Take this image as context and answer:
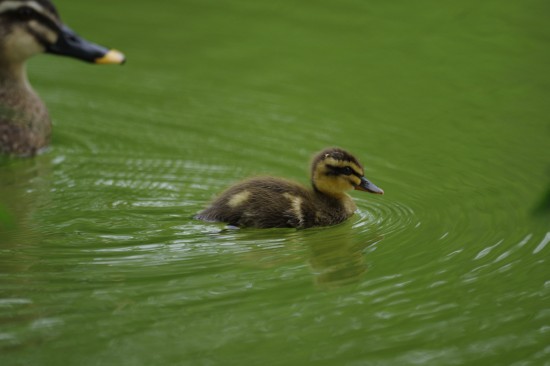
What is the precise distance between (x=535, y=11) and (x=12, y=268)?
5.63 m

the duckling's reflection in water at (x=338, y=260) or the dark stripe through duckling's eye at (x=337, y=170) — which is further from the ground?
the dark stripe through duckling's eye at (x=337, y=170)

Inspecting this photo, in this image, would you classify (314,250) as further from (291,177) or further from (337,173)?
(291,177)

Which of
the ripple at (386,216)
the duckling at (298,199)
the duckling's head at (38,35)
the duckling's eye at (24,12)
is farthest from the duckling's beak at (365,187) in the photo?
the duckling's eye at (24,12)

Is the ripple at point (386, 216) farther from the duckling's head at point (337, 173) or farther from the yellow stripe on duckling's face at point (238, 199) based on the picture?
the yellow stripe on duckling's face at point (238, 199)

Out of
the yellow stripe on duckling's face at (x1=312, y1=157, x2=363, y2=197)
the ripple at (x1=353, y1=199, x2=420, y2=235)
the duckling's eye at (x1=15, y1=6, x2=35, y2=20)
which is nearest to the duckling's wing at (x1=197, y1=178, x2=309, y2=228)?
the yellow stripe on duckling's face at (x1=312, y1=157, x2=363, y2=197)

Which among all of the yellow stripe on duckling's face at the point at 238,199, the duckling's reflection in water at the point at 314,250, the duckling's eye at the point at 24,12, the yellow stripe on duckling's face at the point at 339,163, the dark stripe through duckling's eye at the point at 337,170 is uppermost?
the duckling's eye at the point at 24,12

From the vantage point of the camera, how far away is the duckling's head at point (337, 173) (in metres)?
5.43

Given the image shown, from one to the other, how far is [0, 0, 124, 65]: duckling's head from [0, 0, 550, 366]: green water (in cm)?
48

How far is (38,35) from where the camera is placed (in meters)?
7.00

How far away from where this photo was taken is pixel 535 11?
8.84m

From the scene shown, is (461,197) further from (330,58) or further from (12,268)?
(330,58)

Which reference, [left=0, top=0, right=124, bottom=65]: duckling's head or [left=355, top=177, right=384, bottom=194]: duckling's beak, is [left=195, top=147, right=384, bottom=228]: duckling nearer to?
[left=355, top=177, right=384, bottom=194]: duckling's beak

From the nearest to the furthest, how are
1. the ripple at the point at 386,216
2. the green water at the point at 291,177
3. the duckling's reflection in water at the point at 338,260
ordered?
the green water at the point at 291,177
the duckling's reflection in water at the point at 338,260
the ripple at the point at 386,216

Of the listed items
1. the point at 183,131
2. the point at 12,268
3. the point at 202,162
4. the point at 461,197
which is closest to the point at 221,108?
the point at 183,131
